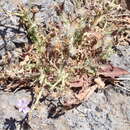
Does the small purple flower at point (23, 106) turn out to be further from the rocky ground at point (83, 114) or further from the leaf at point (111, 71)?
the leaf at point (111, 71)

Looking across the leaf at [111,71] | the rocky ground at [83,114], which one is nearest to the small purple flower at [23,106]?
the rocky ground at [83,114]

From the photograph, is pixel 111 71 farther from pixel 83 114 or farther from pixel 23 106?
pixel 23 106

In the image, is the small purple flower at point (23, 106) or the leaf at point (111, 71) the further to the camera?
the leaf at point (111, 71)

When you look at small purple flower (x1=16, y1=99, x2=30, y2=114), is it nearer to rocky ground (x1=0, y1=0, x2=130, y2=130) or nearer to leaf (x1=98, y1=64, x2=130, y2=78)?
rocky ground (x1=0, y1=0, x2=130, y2=130)

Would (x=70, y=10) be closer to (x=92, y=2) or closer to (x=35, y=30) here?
(x=92, y=2)

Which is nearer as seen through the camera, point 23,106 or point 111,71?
point 23,106

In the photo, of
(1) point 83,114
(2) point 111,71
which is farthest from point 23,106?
(2) point 111,71
